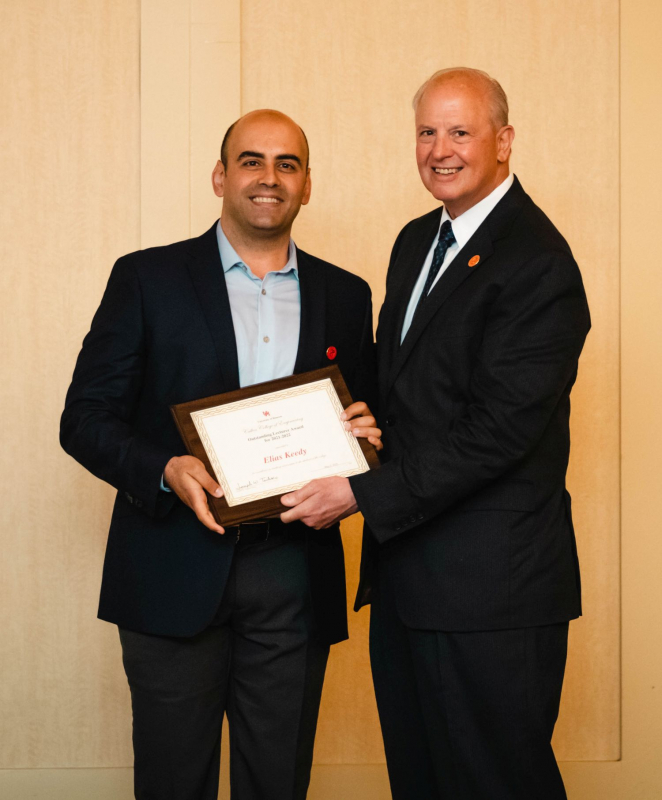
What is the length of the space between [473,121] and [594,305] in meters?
1.32

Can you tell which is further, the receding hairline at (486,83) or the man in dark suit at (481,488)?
the receding hairline at (486,83)

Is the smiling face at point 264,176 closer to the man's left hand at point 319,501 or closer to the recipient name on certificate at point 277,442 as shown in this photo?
the recipient name on certificate at point 277,442

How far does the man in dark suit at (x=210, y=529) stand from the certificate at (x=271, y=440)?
7 centimetres

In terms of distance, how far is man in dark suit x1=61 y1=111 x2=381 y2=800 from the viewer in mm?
2139

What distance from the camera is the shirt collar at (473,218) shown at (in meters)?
2.14

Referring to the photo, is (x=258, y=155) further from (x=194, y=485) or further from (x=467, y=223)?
(x=194, y=485)

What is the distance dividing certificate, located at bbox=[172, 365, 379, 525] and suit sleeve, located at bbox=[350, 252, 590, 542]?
125mm

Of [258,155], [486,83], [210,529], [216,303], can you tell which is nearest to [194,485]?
A: [210,529]

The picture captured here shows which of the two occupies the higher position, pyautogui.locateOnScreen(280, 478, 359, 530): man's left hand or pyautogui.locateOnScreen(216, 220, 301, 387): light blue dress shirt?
pyautogui.locateOnScreen(216, 220, 301, 387): light blue dress shirt

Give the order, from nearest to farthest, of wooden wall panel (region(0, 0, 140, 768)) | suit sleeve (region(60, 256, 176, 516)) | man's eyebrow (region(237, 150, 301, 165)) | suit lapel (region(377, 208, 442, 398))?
1. suit sleeve (region(60, 256, 176, 516))
2. suit lapel (region(377, 208, 442, 398))
3. man's eyebrow (region(237, 150, 301, 165))
4. wooden wall panel (region(0, 0, 140, 768))

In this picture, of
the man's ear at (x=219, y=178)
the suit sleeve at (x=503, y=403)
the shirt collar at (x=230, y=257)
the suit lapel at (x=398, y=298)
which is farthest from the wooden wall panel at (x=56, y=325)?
the suit sleeve at (x=503, y=403)

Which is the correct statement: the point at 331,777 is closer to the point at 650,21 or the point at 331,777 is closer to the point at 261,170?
the point at 261,170

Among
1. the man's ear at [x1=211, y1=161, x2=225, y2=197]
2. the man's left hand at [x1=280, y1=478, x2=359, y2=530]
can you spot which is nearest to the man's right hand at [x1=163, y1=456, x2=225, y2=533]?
the man's left hand at [x1=280, y1=478, x2=359, y2=530]

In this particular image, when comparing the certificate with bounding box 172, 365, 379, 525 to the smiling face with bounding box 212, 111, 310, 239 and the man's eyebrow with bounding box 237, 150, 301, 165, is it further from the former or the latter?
Result: the man's eyebrow with bounding box 237, 150, 301, 165
